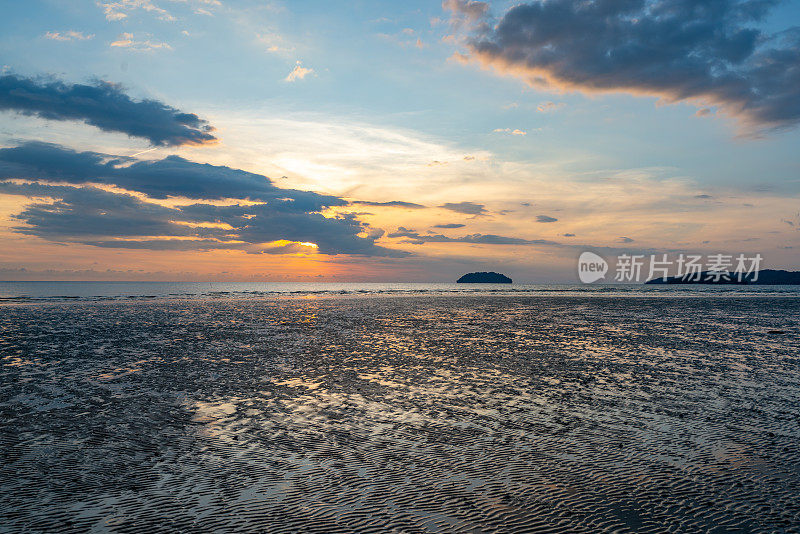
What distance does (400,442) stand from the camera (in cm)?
1084

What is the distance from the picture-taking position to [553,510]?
Result: 7.42 m

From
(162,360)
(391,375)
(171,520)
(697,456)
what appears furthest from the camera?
(162,360)

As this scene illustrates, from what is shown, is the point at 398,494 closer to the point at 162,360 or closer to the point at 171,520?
the point at 171,520

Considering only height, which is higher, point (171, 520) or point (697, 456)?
point (697, 456)

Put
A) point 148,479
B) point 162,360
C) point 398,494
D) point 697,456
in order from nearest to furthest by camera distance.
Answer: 1. point 398,494
2. point 148,479
3. point 697,456
4. point 162,360

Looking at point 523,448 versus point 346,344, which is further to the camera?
point 346,344

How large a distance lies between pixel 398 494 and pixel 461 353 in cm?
1745

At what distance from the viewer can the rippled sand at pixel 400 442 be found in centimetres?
730

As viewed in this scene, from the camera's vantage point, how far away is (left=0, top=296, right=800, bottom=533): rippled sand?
288 inches

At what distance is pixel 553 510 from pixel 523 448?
2964 millimetres

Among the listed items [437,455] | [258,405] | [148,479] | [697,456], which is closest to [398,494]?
[437,455]

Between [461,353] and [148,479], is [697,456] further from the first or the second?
[461,353]

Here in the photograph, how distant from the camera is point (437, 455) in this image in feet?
32.6

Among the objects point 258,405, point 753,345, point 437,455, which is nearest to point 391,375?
point 258,405
